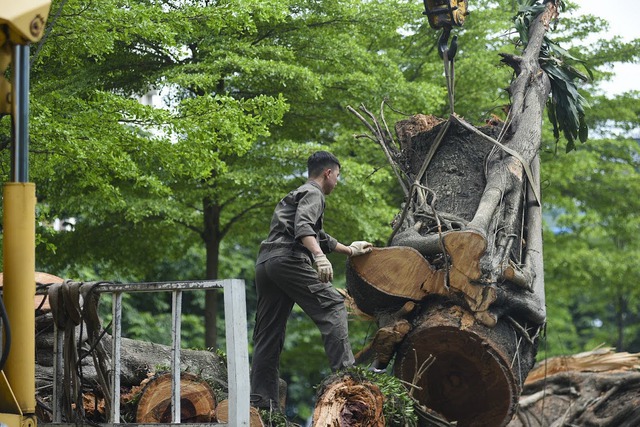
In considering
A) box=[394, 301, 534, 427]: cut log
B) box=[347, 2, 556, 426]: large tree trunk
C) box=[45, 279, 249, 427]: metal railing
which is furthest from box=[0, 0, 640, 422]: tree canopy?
box=[45, 279, 249, 427]: metal railing

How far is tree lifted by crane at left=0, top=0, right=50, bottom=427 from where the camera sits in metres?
3.80

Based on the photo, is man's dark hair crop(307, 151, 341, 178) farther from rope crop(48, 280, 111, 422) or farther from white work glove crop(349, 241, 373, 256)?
rope crop(48, 280, 111, 422)

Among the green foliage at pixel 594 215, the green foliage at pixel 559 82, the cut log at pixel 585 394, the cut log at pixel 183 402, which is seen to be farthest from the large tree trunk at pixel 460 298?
the green foliage at pixel 594 215

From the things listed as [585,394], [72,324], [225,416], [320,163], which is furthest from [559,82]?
[72,324]

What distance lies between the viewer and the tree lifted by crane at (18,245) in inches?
150

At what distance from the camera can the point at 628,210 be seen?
1945 centimetres

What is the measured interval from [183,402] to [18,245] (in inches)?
74.9

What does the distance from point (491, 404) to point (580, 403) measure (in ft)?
9.96

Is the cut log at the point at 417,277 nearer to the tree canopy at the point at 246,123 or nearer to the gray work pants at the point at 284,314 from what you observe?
the gray work pants at the point at 284,314

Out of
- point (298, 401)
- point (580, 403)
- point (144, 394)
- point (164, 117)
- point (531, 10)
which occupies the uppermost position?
point (531, 10)

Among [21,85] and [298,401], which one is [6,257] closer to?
[21,85]

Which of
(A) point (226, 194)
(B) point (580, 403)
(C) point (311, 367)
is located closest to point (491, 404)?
(B) point (580, 403)

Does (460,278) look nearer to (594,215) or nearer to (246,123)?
(246,123)

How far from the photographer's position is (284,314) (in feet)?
21.9
